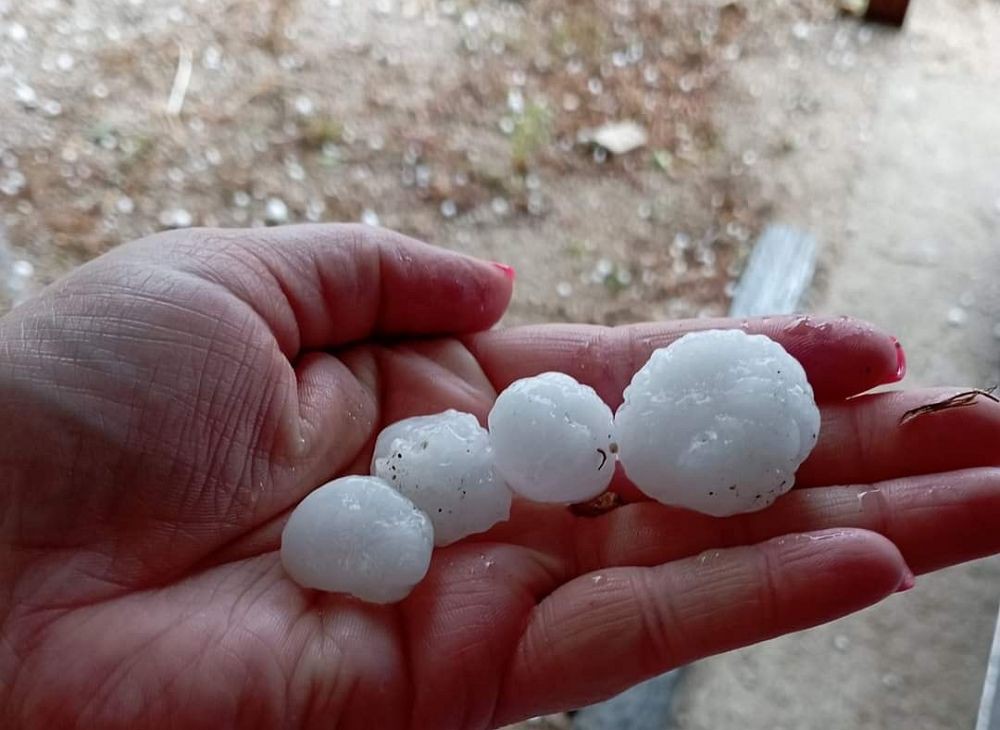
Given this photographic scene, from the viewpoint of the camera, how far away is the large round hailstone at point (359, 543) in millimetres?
876

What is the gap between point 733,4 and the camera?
215 centimetres

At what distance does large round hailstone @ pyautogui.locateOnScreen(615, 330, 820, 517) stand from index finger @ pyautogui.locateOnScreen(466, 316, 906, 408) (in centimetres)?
5

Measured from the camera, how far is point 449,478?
0.94m

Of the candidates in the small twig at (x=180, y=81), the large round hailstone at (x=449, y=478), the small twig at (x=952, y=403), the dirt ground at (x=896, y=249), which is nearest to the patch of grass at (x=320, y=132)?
the small twig at (x=180, y=81)

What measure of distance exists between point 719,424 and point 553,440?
14 cm

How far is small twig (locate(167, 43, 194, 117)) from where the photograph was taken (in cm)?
187

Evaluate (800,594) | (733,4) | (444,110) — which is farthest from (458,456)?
(733,4)

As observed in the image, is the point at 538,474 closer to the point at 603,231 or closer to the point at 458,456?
the point at 458,456

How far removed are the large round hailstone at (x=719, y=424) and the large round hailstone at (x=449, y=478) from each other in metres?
0.12

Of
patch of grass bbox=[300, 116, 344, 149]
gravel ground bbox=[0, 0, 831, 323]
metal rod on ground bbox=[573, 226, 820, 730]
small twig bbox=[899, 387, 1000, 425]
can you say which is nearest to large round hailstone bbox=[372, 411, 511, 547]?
small twig bbox=[899, 387, 1000, 425]

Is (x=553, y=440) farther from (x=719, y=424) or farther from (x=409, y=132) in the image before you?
(x=409, y=132)

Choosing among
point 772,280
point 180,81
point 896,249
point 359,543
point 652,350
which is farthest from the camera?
point 180,81

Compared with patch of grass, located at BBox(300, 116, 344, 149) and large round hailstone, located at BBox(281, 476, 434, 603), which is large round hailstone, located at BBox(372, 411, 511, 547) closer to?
large round hailstone, located at BBox(281, 476, 434, 603)

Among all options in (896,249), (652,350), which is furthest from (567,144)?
(652,350)
